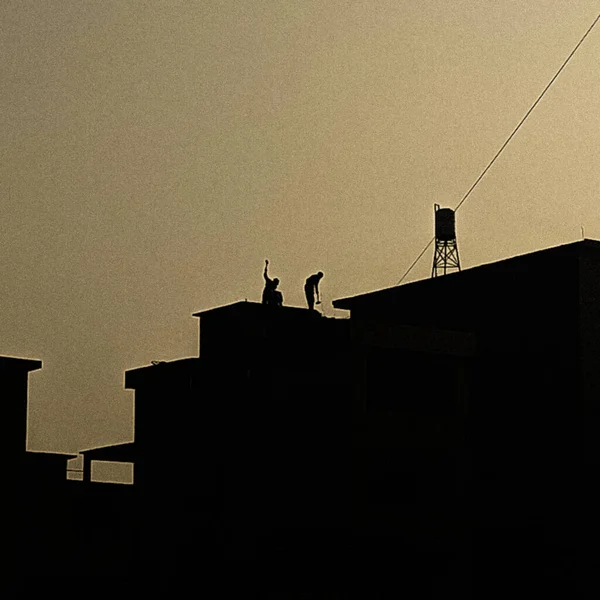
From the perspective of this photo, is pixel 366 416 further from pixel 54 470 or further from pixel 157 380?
pixel 54 470

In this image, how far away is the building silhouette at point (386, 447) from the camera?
1517 inches

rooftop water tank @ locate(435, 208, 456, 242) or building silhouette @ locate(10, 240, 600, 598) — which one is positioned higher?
rooftop water tank @ locate(435, 208, 456, 242)

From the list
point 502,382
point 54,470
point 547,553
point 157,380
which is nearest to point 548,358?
point 502,382

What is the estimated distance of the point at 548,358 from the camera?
41406 millimetres

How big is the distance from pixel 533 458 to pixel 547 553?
278cm

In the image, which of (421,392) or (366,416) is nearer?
(366,416)

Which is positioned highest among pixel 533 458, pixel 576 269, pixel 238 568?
pixel 576 269

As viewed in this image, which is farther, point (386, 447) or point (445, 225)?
point (445, 225)

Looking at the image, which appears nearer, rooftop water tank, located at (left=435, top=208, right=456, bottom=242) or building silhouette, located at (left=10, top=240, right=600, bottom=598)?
building silhouette, located at (left=10, top=240, right=600, bottom=598)

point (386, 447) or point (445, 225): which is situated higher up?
point (445, 225)

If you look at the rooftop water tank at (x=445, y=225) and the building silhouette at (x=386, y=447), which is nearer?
the building silhouette at (x=386, y=447)

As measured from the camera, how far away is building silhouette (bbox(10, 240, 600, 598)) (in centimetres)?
3853

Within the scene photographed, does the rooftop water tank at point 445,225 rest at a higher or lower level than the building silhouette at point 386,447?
higher

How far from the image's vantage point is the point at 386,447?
39562mm
